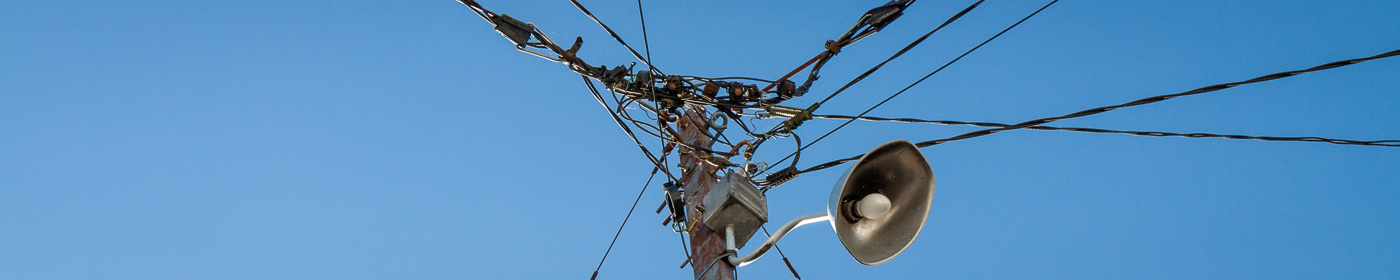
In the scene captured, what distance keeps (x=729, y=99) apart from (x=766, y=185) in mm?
618

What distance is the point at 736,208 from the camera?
4320 millimetres

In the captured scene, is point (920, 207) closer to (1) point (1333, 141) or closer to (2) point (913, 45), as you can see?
(2) point (913, 45)

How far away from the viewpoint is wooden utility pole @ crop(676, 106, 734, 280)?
426 centimetres

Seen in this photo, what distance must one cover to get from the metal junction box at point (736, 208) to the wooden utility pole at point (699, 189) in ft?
0.26

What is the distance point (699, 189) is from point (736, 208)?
22.9 inches

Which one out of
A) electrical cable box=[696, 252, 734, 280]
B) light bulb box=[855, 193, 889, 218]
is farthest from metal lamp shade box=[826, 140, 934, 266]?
electrical cable box=[696, 252, 734, 280]

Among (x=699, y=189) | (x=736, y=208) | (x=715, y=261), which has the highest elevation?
(x=699, y=189)

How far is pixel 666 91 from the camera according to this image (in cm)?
567

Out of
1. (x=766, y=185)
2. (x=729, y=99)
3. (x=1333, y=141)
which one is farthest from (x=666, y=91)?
(x=1333, y=141)

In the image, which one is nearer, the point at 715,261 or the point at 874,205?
the point at 874,205

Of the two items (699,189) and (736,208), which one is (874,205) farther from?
(699,189)

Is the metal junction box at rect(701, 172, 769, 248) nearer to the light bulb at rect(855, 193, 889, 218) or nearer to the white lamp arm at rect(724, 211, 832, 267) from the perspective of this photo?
the white lamp arm at rect(724, 211, 832, 267)

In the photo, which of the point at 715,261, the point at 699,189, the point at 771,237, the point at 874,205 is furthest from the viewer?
the point at 699,189

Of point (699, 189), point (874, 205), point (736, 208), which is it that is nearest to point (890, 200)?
point (874, 205)
